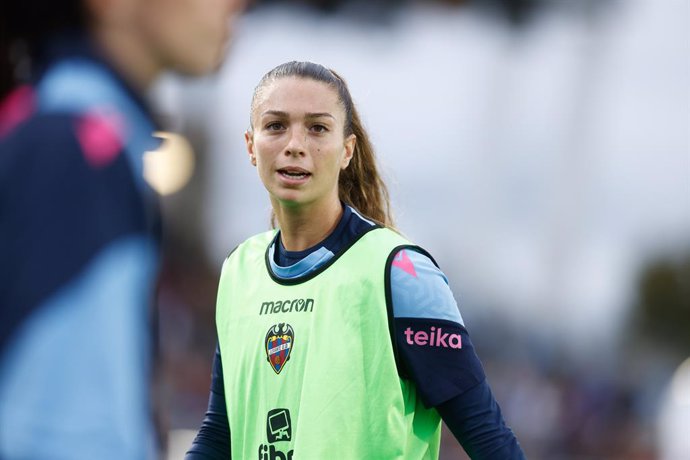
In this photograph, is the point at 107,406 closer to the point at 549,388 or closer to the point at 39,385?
the point at 39,385

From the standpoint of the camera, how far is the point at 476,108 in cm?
2605

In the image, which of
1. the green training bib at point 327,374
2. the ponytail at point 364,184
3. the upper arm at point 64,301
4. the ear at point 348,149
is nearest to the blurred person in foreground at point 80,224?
the upper arm at point 64,301

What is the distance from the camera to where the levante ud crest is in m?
3.43

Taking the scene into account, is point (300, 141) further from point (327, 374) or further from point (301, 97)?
point (327, 374)

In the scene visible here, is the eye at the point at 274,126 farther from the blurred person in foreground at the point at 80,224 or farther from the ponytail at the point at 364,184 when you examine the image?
the blurred person in foreground at the point at 80,224

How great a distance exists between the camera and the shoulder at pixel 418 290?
3318mm

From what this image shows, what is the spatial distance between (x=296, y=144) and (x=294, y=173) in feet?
0.29

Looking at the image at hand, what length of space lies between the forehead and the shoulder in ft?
1.46

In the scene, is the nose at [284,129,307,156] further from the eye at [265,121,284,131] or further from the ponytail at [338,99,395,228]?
the ponytail at [338,99,395,228]

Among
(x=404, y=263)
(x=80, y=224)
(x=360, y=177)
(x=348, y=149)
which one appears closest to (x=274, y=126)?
(x=348, y=149)

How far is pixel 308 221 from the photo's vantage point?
11.8ft

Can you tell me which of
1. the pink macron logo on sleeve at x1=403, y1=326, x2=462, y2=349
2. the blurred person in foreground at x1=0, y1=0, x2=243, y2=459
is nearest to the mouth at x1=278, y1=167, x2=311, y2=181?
the pink macron logo on sleeve at x1=403, y1=326, x2=462, y2=349

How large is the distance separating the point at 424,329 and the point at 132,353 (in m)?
1.67

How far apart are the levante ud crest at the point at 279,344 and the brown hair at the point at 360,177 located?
0.50m
